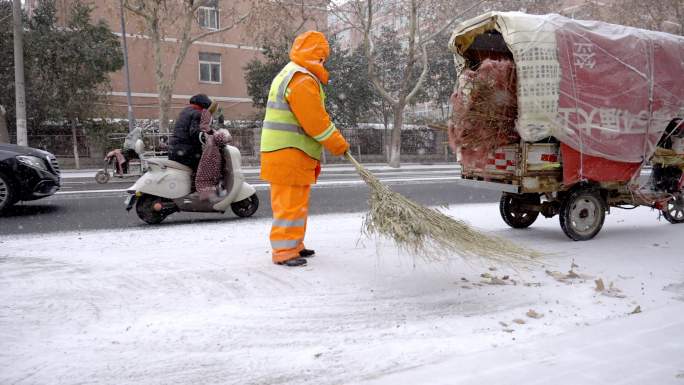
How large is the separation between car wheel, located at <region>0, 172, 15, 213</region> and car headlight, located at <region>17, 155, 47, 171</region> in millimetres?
362

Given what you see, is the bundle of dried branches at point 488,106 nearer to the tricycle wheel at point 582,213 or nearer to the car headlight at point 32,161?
the tricycle wheel at point 582,213

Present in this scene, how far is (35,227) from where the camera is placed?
729 centimetres

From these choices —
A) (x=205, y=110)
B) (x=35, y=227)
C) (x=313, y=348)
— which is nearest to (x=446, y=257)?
(x=313, y=348)

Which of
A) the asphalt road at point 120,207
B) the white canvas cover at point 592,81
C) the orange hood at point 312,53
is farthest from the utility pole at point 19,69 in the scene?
the white canvas cover at point 592,81

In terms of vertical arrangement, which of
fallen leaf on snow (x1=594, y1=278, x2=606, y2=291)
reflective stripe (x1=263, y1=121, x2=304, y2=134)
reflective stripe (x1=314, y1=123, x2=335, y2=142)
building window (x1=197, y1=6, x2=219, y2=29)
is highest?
building window (x1=197, y1=6, x2=219, y2=29)

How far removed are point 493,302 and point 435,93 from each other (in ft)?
93.8

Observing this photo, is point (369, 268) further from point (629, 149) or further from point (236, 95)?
point (236, 95)

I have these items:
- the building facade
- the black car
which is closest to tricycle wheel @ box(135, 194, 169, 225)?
the black car

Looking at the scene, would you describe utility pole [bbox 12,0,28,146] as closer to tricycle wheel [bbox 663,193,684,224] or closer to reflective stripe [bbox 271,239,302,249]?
reflective stripe [bbox 271,239,302,249]


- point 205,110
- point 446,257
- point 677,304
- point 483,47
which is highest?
point 483,47

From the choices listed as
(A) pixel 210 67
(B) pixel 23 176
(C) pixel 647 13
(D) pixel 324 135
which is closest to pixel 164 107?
(A) pixel 210 67

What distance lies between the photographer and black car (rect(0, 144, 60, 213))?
8312mm

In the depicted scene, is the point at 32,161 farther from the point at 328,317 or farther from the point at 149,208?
the point at 328,317

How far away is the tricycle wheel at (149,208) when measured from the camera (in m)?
7.38
